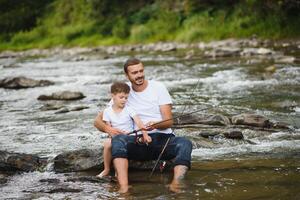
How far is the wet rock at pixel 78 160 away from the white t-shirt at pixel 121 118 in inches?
21.8

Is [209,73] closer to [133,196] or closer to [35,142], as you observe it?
[35,142]

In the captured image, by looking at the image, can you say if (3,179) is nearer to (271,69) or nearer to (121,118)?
(121,118)

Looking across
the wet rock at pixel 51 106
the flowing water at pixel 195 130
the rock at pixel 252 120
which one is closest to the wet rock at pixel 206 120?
the rock at pixel 252 120

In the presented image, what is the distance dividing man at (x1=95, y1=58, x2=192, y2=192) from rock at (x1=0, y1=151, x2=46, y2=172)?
1.00 m

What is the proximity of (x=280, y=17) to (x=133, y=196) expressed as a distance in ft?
82.5

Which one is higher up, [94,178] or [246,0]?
[246,0]

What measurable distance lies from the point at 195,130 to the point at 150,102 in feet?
8.35

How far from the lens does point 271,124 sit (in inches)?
342

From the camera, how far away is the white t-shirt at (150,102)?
20.7ft

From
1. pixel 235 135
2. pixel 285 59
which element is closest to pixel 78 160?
pixel 235 135

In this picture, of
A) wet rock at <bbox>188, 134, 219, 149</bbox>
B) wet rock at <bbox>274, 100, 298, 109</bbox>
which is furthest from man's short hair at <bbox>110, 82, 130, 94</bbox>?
wet rock at <bbox>274, 100, 298, 109</bbox>

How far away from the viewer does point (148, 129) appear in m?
6.16

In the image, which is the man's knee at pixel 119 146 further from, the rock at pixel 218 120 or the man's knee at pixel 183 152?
the rock at pixel 218 120

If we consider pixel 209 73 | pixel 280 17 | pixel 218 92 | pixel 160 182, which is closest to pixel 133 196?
pixel 160 182
